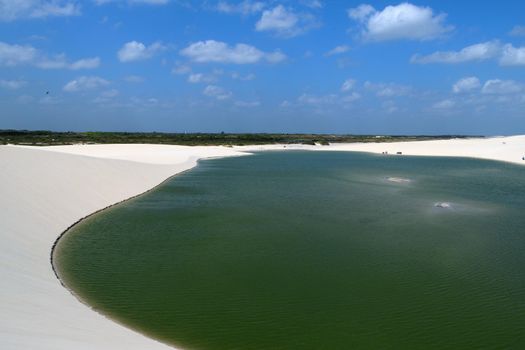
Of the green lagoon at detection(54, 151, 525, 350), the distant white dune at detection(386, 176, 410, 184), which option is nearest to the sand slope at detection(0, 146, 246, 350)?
the green lagoon at detection(54, 151, 525, 350)

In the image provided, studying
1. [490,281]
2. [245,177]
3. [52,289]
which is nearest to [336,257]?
[490,281]

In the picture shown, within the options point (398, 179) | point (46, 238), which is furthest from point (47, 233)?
point (398, 179)

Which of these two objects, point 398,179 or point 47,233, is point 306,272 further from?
point 398,179

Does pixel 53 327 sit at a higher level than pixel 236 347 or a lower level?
higher

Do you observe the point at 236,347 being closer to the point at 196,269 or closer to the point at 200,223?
the point at 196,269

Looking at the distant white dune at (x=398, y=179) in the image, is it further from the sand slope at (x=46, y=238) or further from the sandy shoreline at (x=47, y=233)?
the sand slope at (x=46, y=238)

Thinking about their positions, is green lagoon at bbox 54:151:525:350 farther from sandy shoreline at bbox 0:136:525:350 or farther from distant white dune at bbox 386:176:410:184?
distant white dune at bbox 386:176:410:184
